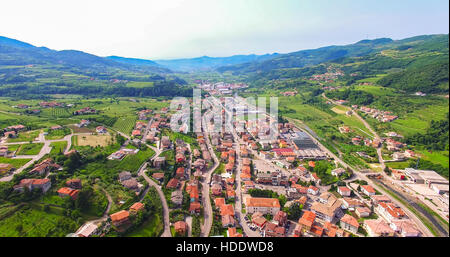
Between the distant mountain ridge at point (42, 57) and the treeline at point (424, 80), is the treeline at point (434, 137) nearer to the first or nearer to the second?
the treeline at point (424, 80)

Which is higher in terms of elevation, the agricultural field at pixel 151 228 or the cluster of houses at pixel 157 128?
the cluster of houses at pixel 157 128

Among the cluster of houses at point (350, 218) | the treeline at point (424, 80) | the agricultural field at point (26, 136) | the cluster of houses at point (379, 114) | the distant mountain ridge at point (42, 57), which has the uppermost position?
the distant mountain ridge at point (42, 57)

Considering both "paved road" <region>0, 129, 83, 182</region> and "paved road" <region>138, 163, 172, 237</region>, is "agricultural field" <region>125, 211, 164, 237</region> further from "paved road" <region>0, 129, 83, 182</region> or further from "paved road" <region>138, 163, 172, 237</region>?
"paved road" <region>0, 129, 83, 182</region>

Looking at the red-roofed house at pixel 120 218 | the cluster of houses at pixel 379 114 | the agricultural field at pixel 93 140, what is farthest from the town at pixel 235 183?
the cluster of houses at pixel 379 114

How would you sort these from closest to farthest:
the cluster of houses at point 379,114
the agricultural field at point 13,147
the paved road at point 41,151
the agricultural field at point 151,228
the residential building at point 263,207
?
the agricultural field at point 151,228 → the residential building at point 263,207 → the paved road at point 41,151 → the agricultural field at point 13,147 → the cluster of houses at point 379,114

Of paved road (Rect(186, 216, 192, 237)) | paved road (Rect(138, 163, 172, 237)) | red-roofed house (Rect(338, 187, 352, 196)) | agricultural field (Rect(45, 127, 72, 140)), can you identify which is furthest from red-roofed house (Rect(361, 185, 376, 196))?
agricultural field (Rect(45, 127, 72, 140))

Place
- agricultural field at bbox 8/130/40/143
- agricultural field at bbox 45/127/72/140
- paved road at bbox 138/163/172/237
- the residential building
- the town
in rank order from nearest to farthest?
paved road at bbox 138/163/172/237
the town
the residential building
agricultural field at bbox 8/130/40/143
agricultural field at bbox 45/127/72/140

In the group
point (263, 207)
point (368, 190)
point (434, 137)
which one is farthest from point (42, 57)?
point (434, 137)

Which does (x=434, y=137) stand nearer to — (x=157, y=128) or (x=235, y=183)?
(x=235, y=183)

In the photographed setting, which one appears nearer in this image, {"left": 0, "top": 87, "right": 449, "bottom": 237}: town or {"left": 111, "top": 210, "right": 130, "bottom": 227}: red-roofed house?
{"left": 111, "top": 210, "right": 130, "bottom": 227}: red-roofed house
